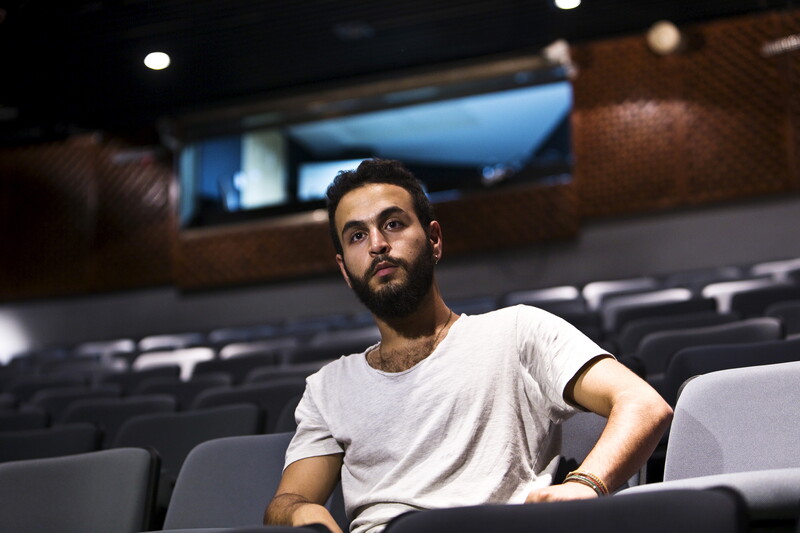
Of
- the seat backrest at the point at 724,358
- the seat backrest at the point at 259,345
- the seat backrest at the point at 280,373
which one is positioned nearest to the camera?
the seat backrest at the point at 724,358

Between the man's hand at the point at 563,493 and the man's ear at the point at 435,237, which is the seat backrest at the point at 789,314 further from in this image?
the man's hand at the point at 563,493

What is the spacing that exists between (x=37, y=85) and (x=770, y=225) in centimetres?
479

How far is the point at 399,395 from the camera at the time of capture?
1.42 m

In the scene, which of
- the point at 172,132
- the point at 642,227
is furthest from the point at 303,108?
the point at 642,227

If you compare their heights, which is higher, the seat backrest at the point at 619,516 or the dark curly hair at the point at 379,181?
the dark curly hair at the point at 379,181

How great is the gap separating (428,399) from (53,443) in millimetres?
1406

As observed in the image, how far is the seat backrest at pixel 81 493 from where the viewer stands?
1583 millimetres

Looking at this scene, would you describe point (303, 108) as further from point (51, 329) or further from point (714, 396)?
point (714, 396)

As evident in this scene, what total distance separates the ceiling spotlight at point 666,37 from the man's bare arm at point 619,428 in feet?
15.5

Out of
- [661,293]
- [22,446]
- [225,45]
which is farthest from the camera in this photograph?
[225,45]

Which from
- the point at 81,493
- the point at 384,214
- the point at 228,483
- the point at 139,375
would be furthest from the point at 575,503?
the point at 139,375

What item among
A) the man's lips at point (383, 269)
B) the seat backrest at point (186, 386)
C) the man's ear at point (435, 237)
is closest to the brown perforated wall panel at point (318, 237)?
the seat backrest at point (186, 386)

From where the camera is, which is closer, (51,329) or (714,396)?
(714,396)

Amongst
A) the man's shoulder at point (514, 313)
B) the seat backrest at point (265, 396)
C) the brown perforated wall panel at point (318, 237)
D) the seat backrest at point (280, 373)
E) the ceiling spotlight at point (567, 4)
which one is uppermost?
the ceiling spotlight at point (567, 4)
